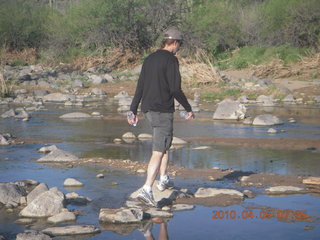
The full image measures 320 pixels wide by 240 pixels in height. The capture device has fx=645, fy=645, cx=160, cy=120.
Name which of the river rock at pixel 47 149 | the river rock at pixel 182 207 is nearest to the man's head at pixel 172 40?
the river rock at pixel 182 207

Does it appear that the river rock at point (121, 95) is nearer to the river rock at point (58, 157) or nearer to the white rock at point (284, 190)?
the river rock at point (58, 157)

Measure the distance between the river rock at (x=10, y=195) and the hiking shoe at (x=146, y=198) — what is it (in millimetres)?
1424

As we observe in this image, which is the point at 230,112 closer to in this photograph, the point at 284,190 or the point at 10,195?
the point at 284,190

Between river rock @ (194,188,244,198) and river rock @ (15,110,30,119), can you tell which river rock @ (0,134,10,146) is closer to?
river rock @ (15,110,30,119)

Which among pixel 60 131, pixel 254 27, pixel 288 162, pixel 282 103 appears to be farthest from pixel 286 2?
pixel 288 162

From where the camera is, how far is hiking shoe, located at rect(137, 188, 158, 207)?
7.10 meters

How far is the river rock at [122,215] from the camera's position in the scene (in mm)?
6469

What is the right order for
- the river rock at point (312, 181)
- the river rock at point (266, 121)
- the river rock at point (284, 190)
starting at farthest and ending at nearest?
the river rock at point (266, 121) → the river rock at point (312, 181) → the river rock at point (284, 190)

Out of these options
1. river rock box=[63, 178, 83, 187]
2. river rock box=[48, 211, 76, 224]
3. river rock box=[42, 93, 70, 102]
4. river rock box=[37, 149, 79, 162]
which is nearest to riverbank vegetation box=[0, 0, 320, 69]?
river rock box=[42, 93, 70, 102]

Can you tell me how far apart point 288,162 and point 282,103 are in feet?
38.6

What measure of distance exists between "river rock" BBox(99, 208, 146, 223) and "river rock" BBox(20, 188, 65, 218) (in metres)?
0.54

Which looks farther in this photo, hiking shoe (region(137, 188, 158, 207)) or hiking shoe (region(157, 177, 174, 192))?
hiking shoe (region(157, 177, 174, 192))

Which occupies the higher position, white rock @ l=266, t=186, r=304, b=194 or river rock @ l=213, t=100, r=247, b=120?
white rock @ l=266, t=186, r=304, b=194

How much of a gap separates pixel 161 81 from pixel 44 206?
190 cm
